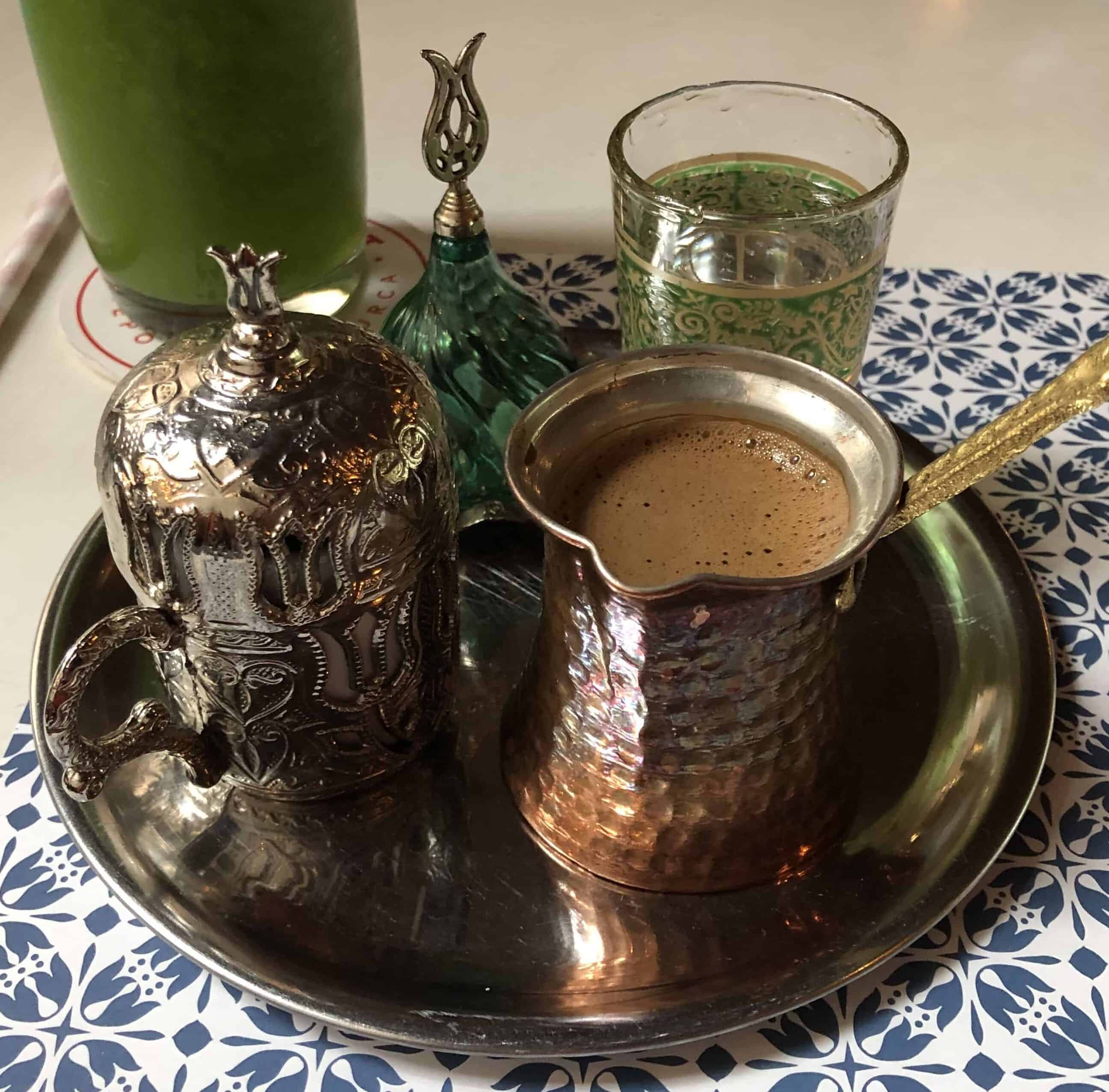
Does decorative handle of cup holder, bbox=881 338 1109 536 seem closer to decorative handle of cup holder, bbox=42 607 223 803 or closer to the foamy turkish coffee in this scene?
the foamy turkish coffee

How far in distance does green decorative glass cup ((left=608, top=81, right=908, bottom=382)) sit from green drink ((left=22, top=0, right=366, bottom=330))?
184 mm

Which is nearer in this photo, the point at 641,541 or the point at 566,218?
the point at 641,541

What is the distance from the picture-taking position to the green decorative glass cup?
24.5 inches

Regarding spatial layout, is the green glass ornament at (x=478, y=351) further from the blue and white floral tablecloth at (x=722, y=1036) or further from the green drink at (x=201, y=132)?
the blue and white floral tablecloth at (x=722, y=1036)

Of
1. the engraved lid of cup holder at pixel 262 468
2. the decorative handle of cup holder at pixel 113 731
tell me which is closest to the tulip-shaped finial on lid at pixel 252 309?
the engraved lid of cup holder at pixel 262 468

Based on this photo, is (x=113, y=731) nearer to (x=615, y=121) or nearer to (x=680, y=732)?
(x=680, y=732)

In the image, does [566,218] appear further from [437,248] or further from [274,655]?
[274,655]

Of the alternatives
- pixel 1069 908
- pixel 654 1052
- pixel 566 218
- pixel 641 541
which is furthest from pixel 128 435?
pixel 566 218

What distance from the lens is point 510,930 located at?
1.64 feet

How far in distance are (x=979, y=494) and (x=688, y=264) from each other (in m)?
0.23

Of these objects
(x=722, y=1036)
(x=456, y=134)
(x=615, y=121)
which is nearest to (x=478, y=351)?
(x=456, y=134)

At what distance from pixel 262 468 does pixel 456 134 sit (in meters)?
0.23

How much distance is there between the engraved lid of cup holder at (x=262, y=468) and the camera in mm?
429

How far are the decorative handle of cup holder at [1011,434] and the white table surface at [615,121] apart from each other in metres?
0.48
